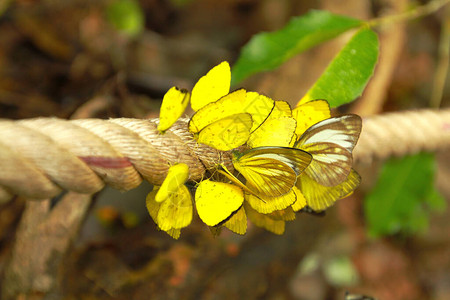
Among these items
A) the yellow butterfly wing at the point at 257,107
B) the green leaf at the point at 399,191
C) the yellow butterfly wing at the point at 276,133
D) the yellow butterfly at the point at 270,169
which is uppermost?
the yellow butterfly wing at the point at 257,107

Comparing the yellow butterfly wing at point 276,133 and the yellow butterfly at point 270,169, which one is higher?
the yellow butterfly wing at point 276,133

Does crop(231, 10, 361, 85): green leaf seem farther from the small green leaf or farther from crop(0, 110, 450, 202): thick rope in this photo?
the small green leaf

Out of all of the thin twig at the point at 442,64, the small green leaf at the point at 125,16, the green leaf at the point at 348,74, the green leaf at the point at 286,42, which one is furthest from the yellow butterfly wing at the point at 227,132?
the thin twig at the point at 442,64

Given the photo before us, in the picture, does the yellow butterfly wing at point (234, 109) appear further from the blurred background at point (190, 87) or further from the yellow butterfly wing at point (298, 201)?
the blurred background at point (190, 87)

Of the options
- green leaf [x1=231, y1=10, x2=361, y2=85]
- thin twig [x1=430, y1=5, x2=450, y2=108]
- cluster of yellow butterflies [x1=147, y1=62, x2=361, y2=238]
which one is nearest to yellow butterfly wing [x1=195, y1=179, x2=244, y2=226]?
cluster of yellow butterflies [x1=147, y1=62, x2=361, y2=238]

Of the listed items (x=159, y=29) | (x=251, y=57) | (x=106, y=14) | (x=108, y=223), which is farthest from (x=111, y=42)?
(x=251, y=57)

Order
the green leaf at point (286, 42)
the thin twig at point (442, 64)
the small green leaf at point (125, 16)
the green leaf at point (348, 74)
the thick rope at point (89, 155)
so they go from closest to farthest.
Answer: the thick rope at point (89, 155)
the green leaf at point (348, 74)
the green leaf at point (286, 42)
the small green leaf at point (125, 16)
the thin twig at point (442, 64)

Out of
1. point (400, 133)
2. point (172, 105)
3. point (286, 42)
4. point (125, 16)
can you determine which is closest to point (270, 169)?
point (172, 105)

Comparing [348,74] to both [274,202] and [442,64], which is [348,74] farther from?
[442,64]
